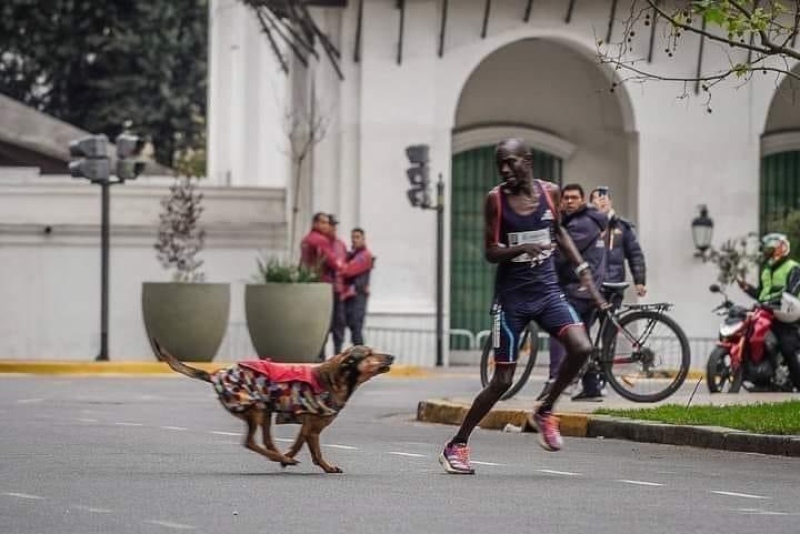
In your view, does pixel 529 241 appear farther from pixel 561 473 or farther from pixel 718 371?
pixel 718 371

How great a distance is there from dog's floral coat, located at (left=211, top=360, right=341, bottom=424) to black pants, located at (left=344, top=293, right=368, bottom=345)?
16.9m

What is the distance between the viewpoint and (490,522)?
10.2 metres

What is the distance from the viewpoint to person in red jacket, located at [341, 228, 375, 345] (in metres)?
29.4

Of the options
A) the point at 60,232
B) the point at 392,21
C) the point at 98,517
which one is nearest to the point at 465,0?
the point at 392,21

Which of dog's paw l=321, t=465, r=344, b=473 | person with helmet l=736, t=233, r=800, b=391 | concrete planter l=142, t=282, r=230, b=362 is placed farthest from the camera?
concrete planter l=142, t=282, r=230, b=362

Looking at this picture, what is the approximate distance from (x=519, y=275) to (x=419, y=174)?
17024mm

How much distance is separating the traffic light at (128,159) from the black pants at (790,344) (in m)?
12.1

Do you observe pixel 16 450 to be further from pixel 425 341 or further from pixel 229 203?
pixel 229 203

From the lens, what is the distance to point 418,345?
103 feet

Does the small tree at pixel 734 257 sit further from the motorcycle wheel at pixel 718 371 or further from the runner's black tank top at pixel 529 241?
the runner's black tank top at pixel 529 241

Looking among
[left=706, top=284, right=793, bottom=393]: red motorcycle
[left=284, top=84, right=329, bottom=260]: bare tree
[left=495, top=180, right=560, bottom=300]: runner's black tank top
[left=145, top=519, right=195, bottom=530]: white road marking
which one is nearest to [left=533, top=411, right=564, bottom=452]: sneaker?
[left=495, top=180, right=560, bottom=300]: runner's black tank top

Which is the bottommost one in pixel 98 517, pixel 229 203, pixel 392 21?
pixel 98 517

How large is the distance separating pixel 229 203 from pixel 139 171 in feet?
9.13

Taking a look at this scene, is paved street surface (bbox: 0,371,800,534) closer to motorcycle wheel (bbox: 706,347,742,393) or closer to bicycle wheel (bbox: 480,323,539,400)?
bicycle wheel (bbox: 480,323,539,400)
